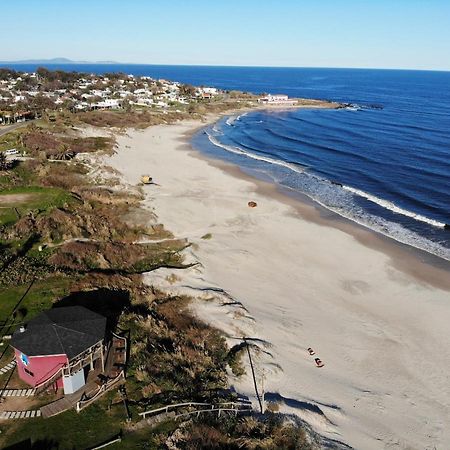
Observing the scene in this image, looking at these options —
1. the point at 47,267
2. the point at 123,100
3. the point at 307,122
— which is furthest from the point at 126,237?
the point at 123,100

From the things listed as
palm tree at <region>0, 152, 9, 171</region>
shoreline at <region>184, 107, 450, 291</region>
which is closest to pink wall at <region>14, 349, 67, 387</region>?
shoreline at <region>184, 107, 450, 291</region>

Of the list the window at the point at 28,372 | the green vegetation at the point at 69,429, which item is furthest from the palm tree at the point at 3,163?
the green vegetation at the point at 69,429

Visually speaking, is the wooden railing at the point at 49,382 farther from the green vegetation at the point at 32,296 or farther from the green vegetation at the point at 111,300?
the green vegetation at the point at 32,296

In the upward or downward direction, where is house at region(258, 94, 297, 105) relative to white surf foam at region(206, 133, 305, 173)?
upward

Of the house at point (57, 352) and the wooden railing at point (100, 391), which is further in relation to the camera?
the house at point (57, 352)

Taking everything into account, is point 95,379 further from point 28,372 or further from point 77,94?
point 77,94

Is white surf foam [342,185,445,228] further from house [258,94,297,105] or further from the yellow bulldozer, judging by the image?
house [258,94,297,105]

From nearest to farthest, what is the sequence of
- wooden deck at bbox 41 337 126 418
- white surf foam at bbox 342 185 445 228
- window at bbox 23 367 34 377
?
1. wooden deck at bbox 41 337 126 418
2. window at bbox 23 367 34 377
3. white surf foam at bbox 342 185 445 228
